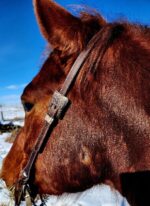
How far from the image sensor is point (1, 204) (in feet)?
17.2

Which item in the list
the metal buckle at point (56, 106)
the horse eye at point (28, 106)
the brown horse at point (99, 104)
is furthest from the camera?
the horse eye at point (28, 106)

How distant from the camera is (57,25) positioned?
2113 millimetres

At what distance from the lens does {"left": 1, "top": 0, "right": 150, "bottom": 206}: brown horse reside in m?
2.02

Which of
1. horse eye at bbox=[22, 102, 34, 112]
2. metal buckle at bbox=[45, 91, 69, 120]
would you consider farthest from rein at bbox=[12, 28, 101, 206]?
horse eye at bbox=[22, 102, 34, 112]

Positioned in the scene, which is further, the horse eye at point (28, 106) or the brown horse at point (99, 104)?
the horse eye at point (28, 106)

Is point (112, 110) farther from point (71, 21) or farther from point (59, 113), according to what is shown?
point (71, 21)

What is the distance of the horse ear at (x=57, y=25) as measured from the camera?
2098 millimetres

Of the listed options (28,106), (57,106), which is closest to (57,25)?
(57,106)

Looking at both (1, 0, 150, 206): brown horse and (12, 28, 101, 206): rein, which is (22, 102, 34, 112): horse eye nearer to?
(1, 0, 150, 206): brown horse

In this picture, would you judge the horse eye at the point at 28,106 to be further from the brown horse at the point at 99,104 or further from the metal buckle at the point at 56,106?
the metal buckle at the point at 56,106

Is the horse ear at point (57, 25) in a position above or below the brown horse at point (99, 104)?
above

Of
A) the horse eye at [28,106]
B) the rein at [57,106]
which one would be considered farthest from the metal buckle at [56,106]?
the horse eye at [28,106]

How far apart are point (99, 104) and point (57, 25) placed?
56 centimetres

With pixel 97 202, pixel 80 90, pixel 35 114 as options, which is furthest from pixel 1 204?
pixel 80 90
